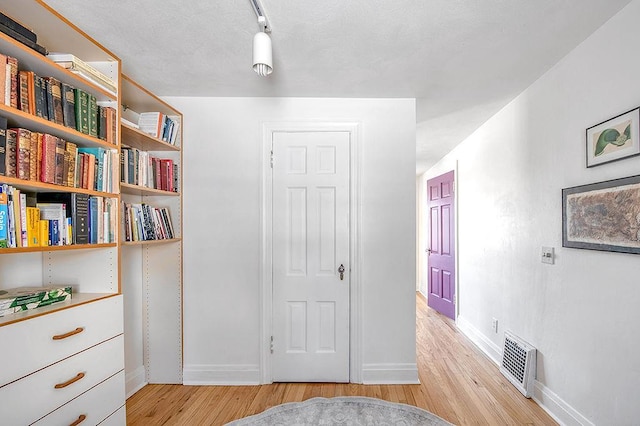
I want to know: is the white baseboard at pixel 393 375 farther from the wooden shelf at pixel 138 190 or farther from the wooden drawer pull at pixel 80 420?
the wooden shelf at pixel 138 190

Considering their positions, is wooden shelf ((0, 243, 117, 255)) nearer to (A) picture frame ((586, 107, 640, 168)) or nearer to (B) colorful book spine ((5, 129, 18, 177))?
(B) colorful book spine ((5, 129, 18, 177))

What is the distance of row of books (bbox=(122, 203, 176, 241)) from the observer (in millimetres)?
2025

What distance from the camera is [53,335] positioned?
1301mm

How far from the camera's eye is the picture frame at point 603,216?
1.49 meters

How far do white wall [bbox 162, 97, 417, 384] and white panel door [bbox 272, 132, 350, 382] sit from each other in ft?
0.51

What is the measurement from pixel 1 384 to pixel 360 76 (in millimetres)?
2461

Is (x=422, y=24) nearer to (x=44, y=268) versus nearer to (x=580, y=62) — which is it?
(x=580, y=62)

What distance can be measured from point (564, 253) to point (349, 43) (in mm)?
1951

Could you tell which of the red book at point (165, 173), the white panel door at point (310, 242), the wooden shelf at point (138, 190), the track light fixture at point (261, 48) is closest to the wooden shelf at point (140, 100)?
the red book at point (165, 173)

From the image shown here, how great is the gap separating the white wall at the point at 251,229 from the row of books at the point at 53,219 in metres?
0.94

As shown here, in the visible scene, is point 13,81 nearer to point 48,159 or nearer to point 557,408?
point 48,159

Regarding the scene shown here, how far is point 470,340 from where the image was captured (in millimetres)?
3432

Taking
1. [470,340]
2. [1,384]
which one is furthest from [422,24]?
[470,340]

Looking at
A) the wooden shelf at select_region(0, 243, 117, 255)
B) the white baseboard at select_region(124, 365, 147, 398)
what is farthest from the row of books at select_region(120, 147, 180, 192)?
the white baseboard at select_region(124, 365, 147, 398)
